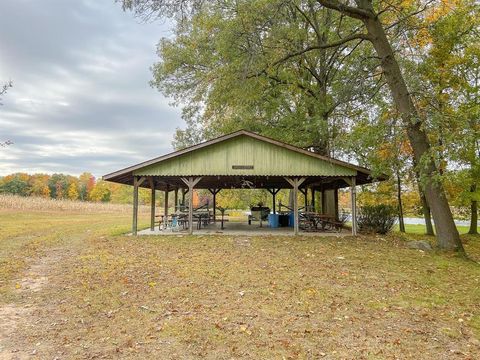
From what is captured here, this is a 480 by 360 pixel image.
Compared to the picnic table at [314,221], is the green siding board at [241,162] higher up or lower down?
higher up

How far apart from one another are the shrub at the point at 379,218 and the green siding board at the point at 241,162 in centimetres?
349

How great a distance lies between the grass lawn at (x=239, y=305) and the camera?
395cm

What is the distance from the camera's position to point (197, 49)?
17.6 metres

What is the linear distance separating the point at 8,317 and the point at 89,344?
68.2 inches

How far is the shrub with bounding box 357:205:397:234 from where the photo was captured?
15.4 m

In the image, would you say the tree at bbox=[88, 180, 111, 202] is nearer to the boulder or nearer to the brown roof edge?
the brown roof edge

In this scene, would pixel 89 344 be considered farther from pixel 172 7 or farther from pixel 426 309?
pixel 172 7

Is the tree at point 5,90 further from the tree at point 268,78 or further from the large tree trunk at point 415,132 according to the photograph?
the large tree trunk at point 415,132

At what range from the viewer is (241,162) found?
539 inches

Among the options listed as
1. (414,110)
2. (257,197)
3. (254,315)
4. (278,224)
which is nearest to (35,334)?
(254,315)

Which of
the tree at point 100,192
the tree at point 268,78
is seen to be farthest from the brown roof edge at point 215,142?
the tree at point 100,192

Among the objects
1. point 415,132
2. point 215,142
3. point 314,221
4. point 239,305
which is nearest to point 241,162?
point 215,142

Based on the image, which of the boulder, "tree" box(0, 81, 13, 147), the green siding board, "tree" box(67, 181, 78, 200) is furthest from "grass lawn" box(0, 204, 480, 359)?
"tree" box(67, 181, 78, 200)

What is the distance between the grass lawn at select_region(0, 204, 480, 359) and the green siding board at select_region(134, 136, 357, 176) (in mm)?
4357
